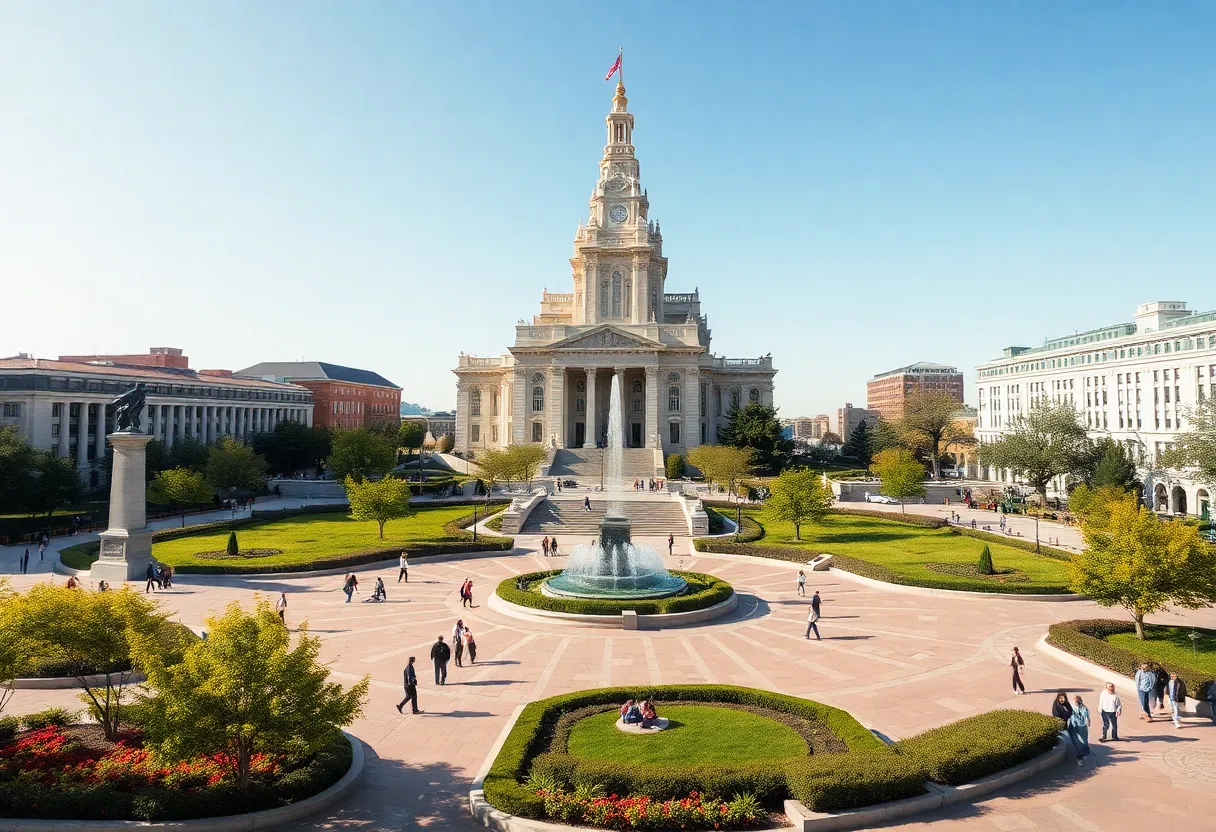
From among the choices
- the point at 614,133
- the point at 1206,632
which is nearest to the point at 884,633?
the point at 1206,632

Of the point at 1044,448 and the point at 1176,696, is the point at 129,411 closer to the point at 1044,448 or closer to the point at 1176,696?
the point at 1176,696

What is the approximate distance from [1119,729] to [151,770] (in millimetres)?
20605

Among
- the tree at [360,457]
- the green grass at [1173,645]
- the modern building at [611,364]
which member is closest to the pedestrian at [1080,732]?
the green grass at [1173,645]

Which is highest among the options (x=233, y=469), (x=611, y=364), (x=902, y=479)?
(x=611, y=364)

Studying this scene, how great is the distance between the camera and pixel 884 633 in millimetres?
25328

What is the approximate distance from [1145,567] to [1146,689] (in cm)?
630

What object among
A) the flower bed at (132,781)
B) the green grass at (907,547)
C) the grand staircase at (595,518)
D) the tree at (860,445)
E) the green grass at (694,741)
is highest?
the tree at (860,445)

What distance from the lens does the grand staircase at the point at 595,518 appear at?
164 ft

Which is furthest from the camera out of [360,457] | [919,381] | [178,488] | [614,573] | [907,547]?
[919,381]

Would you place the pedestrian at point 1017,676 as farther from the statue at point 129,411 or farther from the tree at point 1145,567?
the statue at point 129,411

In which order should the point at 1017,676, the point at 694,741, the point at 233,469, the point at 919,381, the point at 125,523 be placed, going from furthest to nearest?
1. the point at 919,381
2. the point at 233,469
3. the point at 125,523
4. the point at 1017,676
5. the point at 694,741

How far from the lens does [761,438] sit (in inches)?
3017

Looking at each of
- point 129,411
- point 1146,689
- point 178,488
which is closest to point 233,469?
point 178,488

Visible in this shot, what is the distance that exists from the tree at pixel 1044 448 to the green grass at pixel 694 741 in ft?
196
